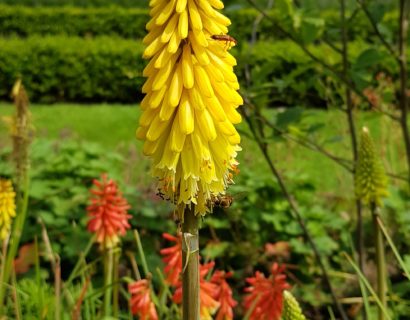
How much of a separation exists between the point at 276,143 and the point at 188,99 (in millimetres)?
3604

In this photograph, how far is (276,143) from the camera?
5.11 m

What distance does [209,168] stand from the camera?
1557 mm

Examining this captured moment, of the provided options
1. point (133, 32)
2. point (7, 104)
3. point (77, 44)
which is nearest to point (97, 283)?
point (7, 104)

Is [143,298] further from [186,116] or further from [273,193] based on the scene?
[273,193]

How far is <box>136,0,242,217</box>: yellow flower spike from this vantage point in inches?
58.7

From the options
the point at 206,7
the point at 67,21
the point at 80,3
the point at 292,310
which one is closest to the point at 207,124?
the point at 206,7

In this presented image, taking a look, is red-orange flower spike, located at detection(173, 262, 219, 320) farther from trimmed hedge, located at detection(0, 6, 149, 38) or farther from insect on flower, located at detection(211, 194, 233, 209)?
trimmed hedge, located at detection(0, 6, 149, 38)

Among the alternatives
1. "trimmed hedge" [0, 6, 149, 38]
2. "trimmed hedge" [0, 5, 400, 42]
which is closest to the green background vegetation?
"trimmed hedge" [0, 5, 400, 42]

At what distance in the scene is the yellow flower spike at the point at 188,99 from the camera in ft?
4.90

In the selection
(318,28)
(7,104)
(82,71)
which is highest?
(82,71)

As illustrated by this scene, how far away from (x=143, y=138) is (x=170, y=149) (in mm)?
95

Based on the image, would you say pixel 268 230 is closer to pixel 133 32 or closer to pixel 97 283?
pixel 97 283

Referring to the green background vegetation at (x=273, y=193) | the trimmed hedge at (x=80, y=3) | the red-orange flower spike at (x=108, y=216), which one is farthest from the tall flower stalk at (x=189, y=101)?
the trimmed hedge at (x=80, y=3)

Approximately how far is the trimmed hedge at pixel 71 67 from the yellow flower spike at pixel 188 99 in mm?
11892
